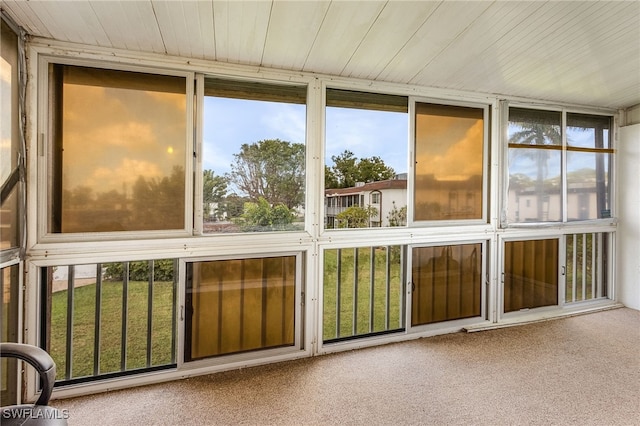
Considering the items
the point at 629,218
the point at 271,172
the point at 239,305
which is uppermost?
the point at 271,172

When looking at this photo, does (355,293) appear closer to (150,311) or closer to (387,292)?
(387,292)

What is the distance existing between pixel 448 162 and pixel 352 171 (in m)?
1.01

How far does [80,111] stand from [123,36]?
1.90ft

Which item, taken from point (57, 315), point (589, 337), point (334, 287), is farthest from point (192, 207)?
point (589, 337)

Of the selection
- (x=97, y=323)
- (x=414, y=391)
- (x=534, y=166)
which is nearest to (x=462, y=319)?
(x=414, y=391)

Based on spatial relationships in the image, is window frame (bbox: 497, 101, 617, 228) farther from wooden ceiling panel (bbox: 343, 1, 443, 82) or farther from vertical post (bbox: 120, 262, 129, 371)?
vertical post (bbox: 120, 262, 129, 371)

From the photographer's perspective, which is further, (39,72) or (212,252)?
(212,252)

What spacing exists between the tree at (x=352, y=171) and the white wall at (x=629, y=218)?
310 centimetres

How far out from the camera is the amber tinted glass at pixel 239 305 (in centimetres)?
236

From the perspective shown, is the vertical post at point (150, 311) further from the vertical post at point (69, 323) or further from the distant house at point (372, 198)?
the distant house at point (372, 198)

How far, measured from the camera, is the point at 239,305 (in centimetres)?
246

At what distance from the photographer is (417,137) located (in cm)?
289

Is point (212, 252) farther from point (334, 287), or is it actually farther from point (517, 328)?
point (517, 328)

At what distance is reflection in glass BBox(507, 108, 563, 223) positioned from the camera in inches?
129
